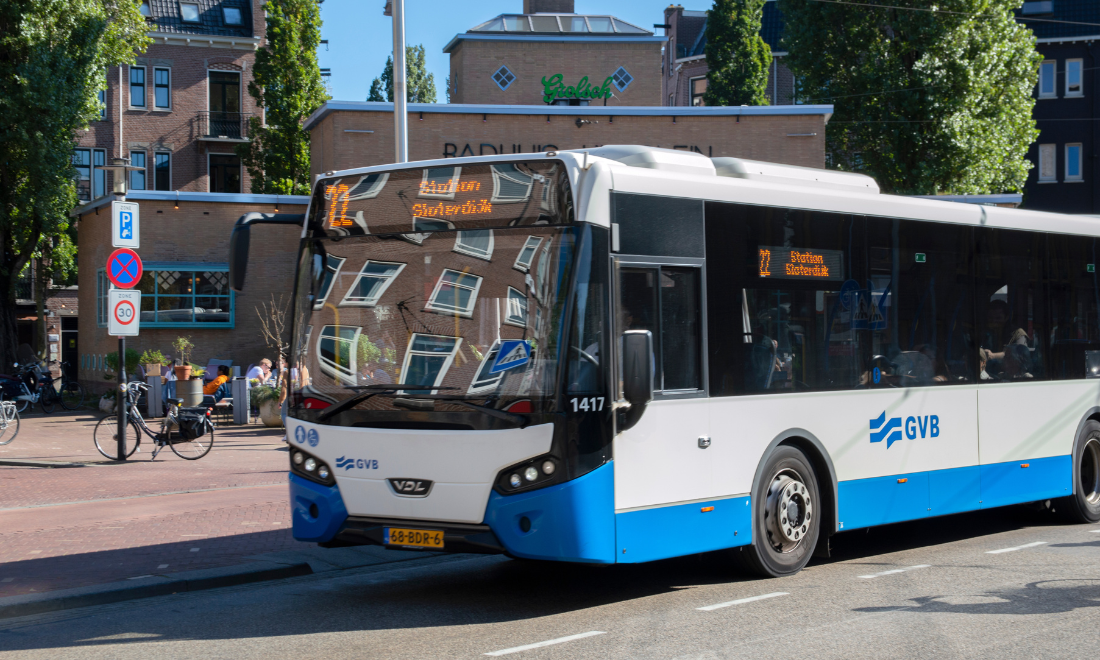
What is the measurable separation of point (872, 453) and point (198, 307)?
23.1 metres

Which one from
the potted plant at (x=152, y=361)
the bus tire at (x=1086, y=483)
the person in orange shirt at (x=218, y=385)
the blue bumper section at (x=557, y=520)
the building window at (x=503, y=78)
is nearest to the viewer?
the blue bumper section at (x=557, y=520)

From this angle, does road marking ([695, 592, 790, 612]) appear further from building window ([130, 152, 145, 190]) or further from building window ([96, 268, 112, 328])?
building window ([130, 152, 145, 190])

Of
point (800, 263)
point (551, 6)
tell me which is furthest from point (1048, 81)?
point (800, 263)

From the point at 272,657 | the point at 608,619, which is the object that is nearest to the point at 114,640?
the point at 272,657

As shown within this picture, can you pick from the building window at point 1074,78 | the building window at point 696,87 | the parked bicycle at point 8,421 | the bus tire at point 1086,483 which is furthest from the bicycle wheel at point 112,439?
the building window at point 1074,78

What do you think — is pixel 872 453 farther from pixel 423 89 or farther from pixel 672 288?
pixel 423 89

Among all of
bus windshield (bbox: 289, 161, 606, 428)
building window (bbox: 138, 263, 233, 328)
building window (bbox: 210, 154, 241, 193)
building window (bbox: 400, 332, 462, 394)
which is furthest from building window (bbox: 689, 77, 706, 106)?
building window (bbox: 400, 332, 462, 394)

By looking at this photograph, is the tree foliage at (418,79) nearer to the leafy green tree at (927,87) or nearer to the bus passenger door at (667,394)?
the leafy green tree at (927,87)

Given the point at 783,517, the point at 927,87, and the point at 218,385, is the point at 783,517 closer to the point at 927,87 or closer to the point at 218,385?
the point at 218,385

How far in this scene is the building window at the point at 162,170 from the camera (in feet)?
161

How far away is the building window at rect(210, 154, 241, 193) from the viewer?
165ft

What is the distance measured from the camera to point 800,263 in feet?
28.0

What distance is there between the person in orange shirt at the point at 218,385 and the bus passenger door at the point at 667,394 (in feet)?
62.7

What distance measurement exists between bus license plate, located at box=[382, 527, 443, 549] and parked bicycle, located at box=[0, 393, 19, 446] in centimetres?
1428
